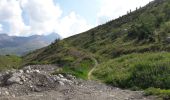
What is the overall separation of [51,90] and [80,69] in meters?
23.4

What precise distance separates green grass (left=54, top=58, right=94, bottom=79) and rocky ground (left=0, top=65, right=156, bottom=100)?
7.00 m

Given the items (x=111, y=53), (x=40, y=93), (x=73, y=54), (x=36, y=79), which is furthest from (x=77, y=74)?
(x=73, y=54)

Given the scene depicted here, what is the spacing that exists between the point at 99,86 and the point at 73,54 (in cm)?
6516

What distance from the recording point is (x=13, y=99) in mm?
36719

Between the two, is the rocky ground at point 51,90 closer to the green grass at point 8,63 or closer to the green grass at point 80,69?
the green grass at point 80,69

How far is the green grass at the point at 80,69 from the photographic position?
56031mm

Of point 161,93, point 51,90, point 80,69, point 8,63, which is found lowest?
point 161,93

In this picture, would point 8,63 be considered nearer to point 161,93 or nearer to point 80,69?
point 80,69

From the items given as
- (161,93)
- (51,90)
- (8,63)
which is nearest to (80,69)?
(51,90)

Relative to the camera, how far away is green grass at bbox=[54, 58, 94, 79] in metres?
56.0

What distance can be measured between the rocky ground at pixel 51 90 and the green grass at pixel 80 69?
23.0ft

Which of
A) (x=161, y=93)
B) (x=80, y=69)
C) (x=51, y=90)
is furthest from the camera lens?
(x=80, y=69)

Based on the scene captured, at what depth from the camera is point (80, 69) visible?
215 ft

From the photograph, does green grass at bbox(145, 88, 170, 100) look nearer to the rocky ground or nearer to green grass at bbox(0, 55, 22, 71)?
the rocky ground
